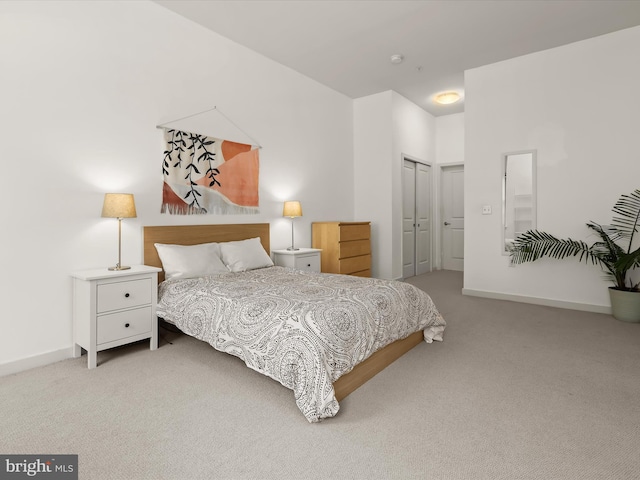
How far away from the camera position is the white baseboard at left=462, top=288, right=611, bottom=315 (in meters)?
3.90

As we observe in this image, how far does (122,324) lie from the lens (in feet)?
8.59

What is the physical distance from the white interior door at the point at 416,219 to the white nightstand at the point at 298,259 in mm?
2115

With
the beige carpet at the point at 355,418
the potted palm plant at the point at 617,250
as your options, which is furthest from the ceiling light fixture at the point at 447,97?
the beige carpet at the point at 355,418

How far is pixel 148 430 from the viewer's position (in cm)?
174

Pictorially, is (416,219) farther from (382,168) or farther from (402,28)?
(402,28)

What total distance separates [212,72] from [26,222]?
223 cm

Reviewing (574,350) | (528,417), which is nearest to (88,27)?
(528,417)

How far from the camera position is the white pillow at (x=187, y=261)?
9.95ft

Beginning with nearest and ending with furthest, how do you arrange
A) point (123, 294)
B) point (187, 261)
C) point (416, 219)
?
point (123, 294) < point (187, 261) < point (416, 219)

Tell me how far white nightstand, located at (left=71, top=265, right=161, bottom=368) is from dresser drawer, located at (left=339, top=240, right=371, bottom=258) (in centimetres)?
252

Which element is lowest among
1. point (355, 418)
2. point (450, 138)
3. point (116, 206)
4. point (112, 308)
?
point (355, 418)

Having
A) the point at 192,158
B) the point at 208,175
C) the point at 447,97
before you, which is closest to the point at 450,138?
the point at 447,97

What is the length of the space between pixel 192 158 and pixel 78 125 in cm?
97

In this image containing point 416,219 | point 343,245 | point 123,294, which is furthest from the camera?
point 416,219
